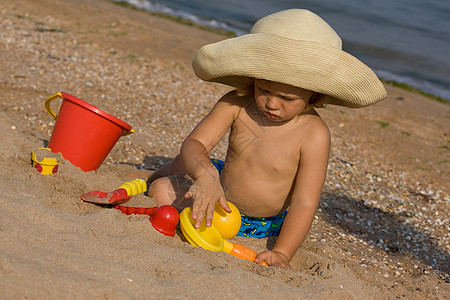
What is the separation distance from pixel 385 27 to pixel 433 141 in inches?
374

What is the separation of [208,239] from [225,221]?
238mm

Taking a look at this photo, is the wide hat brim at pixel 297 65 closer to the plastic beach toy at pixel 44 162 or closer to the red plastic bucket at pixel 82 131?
the red plastic bucket at pixel 82 131

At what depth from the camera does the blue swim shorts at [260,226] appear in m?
3.57

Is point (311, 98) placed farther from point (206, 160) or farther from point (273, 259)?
point (273, 259)

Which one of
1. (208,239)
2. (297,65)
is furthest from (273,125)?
(208,239)

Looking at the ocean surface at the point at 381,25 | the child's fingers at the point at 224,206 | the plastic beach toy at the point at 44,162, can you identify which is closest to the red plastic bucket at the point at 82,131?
the plastic beach toy at the point at 44,162

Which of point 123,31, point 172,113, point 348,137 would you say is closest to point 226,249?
point 172,113

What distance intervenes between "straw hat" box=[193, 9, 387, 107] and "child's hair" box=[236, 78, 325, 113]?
5.3 inches

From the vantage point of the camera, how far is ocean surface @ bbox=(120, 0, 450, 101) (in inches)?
498

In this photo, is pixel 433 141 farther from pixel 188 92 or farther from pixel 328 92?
pixel 328 92

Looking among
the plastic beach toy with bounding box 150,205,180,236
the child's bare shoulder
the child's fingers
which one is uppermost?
the child's bare shoulder

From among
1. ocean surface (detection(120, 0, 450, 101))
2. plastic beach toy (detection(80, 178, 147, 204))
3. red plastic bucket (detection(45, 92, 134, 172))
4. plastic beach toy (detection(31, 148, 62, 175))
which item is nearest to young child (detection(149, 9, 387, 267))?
plastic beach toy (detection(80, 178, 147, 204))

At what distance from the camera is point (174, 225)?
296 cm

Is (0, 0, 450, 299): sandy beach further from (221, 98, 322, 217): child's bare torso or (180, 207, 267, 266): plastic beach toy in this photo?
(221, 98, 322, 217): child's bare torso
